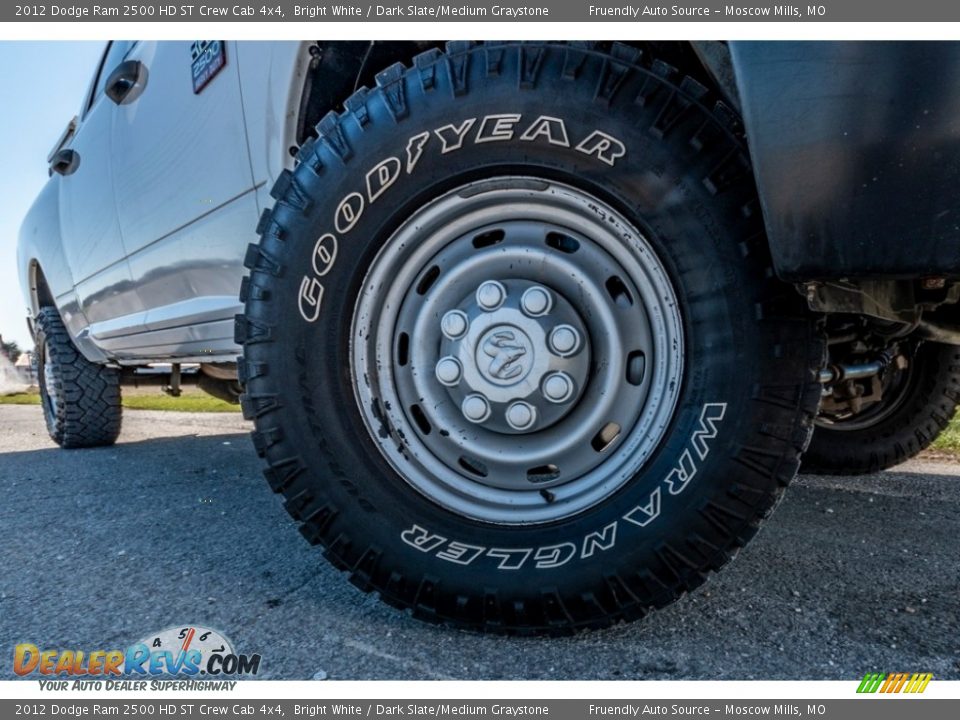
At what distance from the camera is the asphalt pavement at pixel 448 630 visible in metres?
1.31

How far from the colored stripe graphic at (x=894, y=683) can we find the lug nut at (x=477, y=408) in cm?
83

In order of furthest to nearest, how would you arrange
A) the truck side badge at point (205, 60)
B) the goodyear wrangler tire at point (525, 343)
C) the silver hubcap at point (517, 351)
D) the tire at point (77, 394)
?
the tire at point (77, 394), the truck side badge at point (205, 60), the silver hubcap at point (517, 351), the goodyear wrangler tire at point (525, 343)

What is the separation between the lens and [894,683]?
1.23 meters

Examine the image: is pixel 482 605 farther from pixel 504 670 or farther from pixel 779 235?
pixel 779 235

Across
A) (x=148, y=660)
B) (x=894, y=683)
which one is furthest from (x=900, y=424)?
(x=148, y=660)

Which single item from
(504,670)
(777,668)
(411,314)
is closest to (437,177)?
(411,314)

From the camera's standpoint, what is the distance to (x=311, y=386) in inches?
59.4

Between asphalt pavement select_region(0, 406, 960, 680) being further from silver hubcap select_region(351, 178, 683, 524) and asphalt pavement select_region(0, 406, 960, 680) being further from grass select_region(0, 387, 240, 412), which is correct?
grass select_region(0, 387, 240, 412)

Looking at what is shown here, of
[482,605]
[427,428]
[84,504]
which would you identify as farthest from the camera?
[84,504]

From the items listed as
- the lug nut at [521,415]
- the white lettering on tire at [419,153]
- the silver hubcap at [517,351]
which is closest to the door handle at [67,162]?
the white lettering on tire at [419,153]

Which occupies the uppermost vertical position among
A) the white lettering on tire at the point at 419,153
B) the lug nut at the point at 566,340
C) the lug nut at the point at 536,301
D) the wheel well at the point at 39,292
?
the white lettering on tire at the point at 419,153

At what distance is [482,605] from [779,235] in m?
0.87

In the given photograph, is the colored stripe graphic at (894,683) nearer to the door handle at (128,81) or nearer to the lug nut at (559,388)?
the lug nut at (559,388)

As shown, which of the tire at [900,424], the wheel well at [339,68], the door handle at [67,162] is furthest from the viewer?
the door handle at [67,162]
